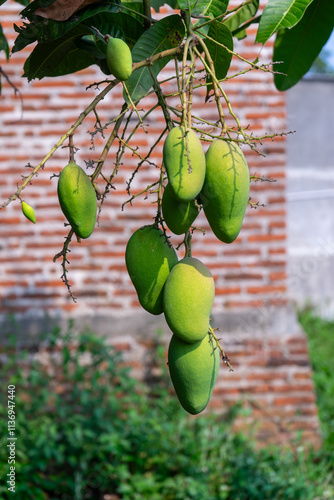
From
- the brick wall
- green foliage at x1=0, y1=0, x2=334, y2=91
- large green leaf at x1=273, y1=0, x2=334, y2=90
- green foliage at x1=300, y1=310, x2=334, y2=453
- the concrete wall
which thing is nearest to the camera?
green foliage at x1=0, y1=0, x2=334, y2=91

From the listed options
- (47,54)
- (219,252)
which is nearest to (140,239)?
(47,54)

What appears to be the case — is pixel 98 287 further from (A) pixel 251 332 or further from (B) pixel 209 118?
(B) pixel 209 118

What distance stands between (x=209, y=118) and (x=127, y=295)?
699mm

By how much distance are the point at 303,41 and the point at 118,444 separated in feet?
4.36

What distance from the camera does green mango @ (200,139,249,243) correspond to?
49cm

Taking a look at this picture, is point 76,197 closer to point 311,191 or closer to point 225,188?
point 225,188

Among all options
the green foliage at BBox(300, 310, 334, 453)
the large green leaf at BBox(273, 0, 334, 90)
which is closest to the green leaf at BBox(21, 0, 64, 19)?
the large green leaf at BBox(273, 0, 334, 90)

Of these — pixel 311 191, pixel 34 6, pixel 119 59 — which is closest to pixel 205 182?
pixel 119 59

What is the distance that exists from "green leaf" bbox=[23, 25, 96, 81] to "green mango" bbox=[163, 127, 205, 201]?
0.66ft

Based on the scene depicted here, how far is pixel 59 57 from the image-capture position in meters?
0.63

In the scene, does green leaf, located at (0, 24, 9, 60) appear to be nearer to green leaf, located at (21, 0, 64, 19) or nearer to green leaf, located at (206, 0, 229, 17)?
green leaf, located at (21, 0, 64, 19)

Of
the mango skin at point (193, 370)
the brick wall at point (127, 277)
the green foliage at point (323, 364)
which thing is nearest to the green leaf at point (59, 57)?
the mango skin at point (193, 370)

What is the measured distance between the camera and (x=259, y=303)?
6.37 ft

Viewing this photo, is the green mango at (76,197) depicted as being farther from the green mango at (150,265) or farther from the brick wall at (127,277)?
the brick wall at (127,277)
